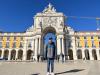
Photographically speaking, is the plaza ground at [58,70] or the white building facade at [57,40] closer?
the plaza ground at [58,70]

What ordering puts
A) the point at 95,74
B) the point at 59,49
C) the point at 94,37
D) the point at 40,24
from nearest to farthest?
the point at 95,74
the point at 59,49
the point at 40,24
the point at 94,37

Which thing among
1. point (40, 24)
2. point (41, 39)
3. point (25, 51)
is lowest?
point (25, 51)

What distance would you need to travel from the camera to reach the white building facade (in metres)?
85.7

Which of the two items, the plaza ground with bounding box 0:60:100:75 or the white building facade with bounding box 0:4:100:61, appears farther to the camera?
the white building facade with bounding box 0:4:100:61

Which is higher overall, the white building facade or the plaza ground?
the white building facade

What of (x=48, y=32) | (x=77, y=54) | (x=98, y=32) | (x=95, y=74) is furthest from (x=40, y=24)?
(x=95, y=74)

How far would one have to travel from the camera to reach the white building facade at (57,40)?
8574cm

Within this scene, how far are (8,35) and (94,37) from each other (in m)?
46.2

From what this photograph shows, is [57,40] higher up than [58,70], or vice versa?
[57,40]

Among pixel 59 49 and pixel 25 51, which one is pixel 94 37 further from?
pixel 25 51

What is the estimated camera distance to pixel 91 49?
89312 millimetres

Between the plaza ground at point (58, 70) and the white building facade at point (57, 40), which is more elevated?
the white building facade at point (57, 40)

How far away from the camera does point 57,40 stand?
279 ft

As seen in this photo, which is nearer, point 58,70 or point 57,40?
point 58,70
